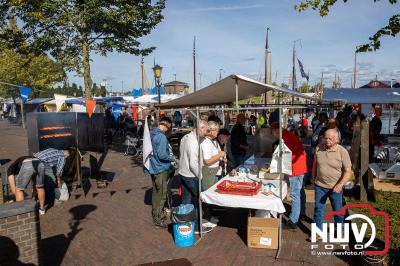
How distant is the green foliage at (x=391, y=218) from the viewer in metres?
4.95

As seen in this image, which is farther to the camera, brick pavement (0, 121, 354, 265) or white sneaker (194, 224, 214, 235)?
white sneaker (194, 224, 214, 235)

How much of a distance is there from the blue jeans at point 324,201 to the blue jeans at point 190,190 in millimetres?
2051

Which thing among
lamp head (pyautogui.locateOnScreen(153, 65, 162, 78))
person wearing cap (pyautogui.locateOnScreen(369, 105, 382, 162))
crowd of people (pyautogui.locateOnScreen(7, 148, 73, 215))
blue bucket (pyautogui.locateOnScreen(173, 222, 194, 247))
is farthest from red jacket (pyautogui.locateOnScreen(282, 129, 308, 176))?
lamp head (pyautogui.locateOnScreen(153, 65, 162, 78))

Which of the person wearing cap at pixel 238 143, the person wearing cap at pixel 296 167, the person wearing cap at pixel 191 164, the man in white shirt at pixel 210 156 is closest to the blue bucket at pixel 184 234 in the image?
the person wearing cap at pixel 191 164

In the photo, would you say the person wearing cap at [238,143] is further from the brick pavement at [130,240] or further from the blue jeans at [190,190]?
the blue jeans at [190,190]

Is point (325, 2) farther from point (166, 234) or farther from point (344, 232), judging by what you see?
point (166, 234)

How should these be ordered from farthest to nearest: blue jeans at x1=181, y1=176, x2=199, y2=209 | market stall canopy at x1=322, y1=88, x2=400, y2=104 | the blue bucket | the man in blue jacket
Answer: market stall canopy at x1=322, y1=88, x2=400, y2=104, the man in blue jacket, blue jeans at x1=181, y1=176, x2=199, y2=209, the blue bucket

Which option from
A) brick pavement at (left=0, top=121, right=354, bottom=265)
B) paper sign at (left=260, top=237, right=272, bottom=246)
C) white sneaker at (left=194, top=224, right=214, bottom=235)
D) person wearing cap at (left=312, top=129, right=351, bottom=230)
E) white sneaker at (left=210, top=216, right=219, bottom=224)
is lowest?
brick pavement at (left=0, top=121, right=354, bottom=265)

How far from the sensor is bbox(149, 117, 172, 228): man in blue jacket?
6.27 meters

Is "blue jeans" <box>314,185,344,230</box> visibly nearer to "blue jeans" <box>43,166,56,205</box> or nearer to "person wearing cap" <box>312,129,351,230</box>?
"person wearing cap" <box>312,129,351,230</box>

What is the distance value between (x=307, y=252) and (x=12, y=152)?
1636cm

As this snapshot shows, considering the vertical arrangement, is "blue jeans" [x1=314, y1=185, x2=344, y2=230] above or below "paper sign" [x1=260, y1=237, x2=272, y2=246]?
above

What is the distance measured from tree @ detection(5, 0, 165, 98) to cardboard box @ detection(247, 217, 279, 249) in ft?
39.2

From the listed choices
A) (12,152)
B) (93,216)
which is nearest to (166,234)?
(93,216)
